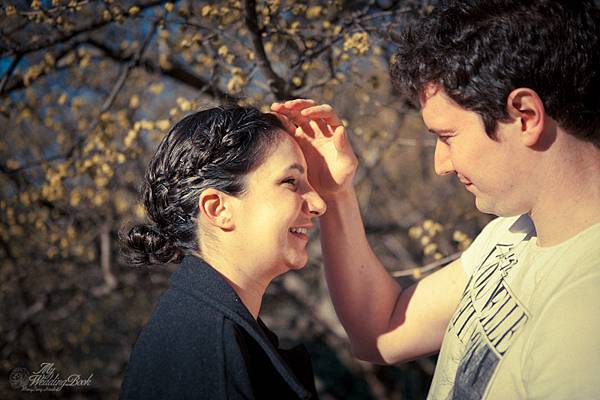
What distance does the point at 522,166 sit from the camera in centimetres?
158

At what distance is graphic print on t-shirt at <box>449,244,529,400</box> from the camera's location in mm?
1519

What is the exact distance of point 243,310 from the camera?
1.66 metres

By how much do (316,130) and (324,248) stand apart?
15.9 inches

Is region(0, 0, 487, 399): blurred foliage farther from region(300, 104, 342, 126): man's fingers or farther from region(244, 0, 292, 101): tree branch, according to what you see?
region(300, 104, 342, 126): man's fingers

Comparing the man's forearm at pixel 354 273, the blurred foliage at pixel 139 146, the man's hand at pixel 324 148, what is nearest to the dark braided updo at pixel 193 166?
the man's hand at pixel 324 148

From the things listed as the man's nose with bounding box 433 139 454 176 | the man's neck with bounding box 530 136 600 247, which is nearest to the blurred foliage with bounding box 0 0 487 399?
the man's nose with bounding box 433 139 454 176

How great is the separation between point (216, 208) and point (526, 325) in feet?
2.81

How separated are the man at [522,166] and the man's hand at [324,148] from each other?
12.2 inches

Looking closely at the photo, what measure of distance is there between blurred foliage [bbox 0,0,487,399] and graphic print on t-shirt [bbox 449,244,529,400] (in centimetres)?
110

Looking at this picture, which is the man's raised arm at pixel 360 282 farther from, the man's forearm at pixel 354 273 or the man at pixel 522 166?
the man at pixel 522 166

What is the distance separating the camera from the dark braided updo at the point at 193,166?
5.94 ft

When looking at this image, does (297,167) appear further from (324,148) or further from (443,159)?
(443,159)

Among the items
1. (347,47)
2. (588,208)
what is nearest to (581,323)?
(588,208)

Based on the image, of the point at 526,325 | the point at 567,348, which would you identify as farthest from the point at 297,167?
the point at 567,348
